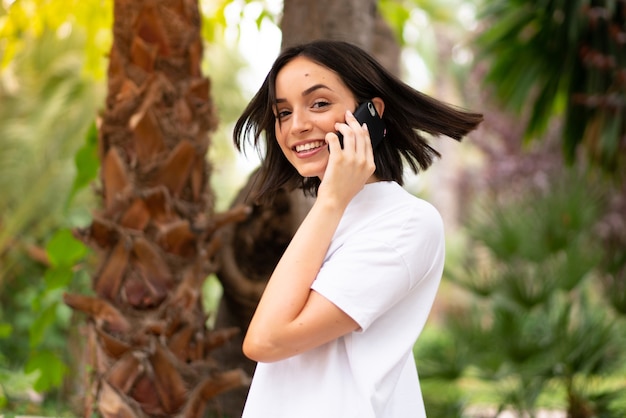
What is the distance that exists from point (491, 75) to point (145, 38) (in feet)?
19.2

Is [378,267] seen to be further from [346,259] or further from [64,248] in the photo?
[64,248]

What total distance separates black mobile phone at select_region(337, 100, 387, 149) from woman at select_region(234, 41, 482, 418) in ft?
0.10

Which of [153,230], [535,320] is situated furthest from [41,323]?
[535,320]

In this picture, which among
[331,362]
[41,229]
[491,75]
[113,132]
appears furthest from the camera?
[41,229]

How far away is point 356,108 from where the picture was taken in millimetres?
1832

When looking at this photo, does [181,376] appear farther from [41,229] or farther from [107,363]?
[41,229]

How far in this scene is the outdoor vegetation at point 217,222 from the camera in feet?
10.0

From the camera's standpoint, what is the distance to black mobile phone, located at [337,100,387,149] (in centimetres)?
178

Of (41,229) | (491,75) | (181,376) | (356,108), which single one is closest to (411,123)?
(356,108)

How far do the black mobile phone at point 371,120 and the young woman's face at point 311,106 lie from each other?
0.12 feet

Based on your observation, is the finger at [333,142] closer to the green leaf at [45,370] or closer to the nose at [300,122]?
the nose at [300,122]

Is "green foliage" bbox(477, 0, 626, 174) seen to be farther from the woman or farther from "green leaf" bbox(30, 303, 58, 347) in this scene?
the woman

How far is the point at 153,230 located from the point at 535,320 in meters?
3.00

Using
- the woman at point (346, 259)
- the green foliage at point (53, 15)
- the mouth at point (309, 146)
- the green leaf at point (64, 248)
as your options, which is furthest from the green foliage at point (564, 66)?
the mouth at point (309, 146)
